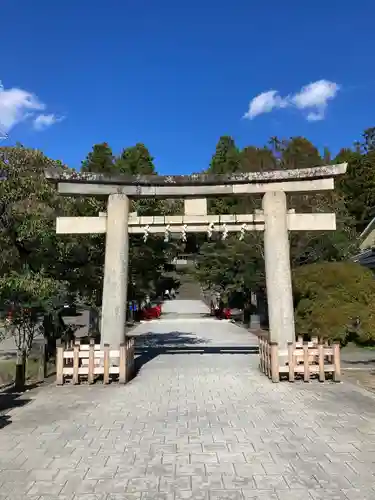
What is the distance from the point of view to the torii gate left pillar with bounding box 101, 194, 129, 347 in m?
10.7

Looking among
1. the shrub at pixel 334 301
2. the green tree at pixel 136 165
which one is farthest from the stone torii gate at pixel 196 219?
the green tree at pixel 136 165

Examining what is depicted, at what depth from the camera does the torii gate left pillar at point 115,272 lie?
10.7 metres

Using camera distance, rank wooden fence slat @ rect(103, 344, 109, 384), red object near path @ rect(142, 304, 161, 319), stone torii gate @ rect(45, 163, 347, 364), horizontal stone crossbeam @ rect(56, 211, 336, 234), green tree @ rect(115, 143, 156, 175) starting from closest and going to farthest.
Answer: wooden fence slat @ rect(103, 344, 109, 384), stone torii gate @ rect(45, 163, 347, 364), horizontal stone crossbeam @ rect(56, 211, 336, 234), green tree @ rect(115, 143, 156, 175), red object near path @ rect(142, 304, 161, 319)

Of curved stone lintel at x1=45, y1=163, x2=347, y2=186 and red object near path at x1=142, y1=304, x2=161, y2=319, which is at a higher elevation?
curved stone lintel at x1=45, y1=163, x2=347, y2=186

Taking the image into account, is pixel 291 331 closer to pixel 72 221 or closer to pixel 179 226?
pixel 179 226

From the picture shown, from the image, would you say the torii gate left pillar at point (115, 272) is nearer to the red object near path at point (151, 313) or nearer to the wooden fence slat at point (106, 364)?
the wooden fence slat at point (106, 364)

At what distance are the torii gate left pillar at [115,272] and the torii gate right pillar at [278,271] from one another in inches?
145

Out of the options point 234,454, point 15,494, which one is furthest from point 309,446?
point 15,494

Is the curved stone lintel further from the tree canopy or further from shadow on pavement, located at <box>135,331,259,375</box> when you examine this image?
shadow on pavement, located at <box>135,331,259,375</box>

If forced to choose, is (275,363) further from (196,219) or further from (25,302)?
(25,302)

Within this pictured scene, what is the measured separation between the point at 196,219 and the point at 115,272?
252 centimetres

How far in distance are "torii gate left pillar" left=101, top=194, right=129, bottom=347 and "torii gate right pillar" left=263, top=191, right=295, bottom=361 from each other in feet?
12.1

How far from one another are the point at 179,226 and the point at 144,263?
8239mm

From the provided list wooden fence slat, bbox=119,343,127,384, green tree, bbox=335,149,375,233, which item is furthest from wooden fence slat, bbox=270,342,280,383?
green tree, bbox=335,149,375,233
